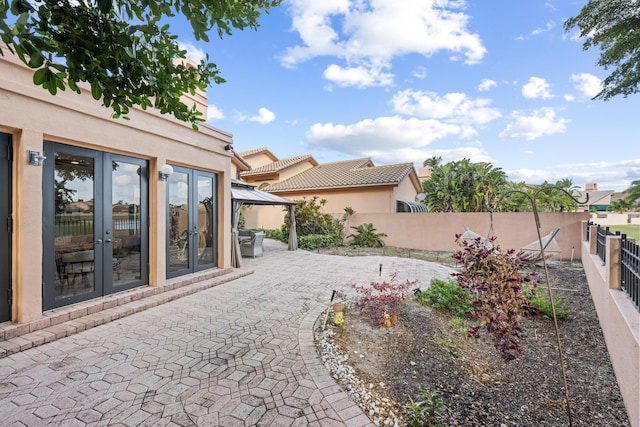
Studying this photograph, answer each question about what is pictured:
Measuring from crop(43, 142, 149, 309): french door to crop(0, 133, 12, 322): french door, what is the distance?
17.2 inches

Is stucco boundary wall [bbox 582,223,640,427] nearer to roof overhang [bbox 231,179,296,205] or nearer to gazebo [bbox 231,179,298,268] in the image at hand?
gazebo [bbox 231,179,298,268]

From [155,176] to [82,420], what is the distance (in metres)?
5.26

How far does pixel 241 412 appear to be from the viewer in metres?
2.94

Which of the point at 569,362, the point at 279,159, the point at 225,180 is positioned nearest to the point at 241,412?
the point at 569,362

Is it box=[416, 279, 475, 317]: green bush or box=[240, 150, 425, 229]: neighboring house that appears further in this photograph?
A: box=[240, 150, 425, 229]: neighboring house

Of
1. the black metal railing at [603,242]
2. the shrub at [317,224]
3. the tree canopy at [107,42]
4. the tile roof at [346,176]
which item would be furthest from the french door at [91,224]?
the tile roof at [346,176]

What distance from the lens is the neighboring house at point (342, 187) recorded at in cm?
1900

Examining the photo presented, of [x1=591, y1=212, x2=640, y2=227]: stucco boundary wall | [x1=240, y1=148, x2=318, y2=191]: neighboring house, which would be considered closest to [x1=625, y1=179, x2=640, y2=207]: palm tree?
[x1=591, y1=212, x2=640, y2=227]: stucco boundary wall

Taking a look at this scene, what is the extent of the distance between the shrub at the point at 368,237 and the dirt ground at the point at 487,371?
11.6m

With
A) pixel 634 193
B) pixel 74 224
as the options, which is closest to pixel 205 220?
pixel 74 224

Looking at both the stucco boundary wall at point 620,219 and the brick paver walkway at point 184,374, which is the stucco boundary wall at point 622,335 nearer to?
the brick paver walkway at point 184,374

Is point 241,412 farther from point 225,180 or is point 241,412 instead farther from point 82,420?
point 225,180

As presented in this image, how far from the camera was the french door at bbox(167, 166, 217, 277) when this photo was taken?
7.56 m

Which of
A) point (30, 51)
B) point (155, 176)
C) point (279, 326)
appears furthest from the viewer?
point (155, 176)
